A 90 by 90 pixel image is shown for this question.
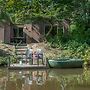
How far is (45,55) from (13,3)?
9.47m

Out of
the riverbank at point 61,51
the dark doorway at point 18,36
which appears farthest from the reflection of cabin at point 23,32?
the riverbank at point 61,51

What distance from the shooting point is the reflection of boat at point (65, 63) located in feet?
93.0

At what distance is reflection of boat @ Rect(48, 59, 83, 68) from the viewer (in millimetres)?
28359

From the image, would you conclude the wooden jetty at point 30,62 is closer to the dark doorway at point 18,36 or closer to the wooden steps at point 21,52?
the wooden steps at point 21,52

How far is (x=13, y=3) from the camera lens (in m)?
38.9

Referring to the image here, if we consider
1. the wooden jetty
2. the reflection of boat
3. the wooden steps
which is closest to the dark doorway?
the wooden steps

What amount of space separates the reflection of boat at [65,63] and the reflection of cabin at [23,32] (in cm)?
1221

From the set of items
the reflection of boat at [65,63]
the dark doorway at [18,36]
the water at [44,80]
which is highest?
the dark doorway at [18,36]

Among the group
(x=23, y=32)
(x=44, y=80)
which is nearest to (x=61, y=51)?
(x=23, y=32)

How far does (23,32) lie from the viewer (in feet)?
139

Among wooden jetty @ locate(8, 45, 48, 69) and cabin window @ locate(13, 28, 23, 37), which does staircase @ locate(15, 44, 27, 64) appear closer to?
wooden jetty @ locate(8, 45, 48, 69)

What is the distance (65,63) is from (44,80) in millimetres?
7024

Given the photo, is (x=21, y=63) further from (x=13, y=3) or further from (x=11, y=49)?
(x=13, y=3)

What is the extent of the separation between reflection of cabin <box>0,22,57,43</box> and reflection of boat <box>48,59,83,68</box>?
1221cm
